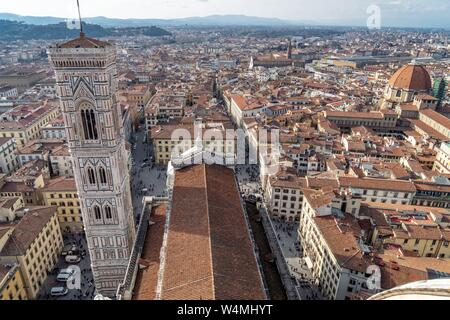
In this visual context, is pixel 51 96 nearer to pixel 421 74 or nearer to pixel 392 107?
pixel 392 107

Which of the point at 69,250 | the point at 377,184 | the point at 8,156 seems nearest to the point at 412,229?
the point at 377,184

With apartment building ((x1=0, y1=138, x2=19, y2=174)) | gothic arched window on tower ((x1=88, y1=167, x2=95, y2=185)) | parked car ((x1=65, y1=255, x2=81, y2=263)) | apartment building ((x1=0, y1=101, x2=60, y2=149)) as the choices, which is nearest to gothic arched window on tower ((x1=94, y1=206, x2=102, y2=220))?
gothic arched window on tower ((x1=88, y1=167, x2=95, y2=185))

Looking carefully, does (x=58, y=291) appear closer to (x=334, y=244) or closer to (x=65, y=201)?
(x=65, y=201)

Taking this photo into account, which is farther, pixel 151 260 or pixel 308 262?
pixel 308 262

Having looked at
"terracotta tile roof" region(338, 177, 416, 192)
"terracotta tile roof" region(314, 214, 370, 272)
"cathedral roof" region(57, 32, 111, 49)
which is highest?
"cathedral roof" region(57, 32, 111, 49)

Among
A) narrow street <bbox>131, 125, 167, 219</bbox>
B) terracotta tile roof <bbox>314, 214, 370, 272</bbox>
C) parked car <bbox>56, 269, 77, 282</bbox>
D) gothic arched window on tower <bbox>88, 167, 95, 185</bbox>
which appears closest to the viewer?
gothic arched window on tower <bbox>88, 167, 95, 185</bbox>

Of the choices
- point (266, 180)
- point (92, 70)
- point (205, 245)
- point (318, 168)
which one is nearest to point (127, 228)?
point (205, 245)

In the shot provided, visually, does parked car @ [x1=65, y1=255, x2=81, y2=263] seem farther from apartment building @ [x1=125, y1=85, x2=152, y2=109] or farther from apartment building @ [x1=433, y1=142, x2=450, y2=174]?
apartment building @ [x1=125, y1=85, x2=152, y2=109]
